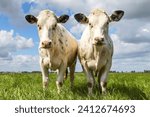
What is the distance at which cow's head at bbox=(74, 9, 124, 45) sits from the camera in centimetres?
1077

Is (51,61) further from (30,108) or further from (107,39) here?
(30,108)

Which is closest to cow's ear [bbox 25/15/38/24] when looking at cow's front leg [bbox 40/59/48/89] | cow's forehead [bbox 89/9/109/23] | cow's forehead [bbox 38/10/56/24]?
cow's forehead [bbox 38/10/56/24]

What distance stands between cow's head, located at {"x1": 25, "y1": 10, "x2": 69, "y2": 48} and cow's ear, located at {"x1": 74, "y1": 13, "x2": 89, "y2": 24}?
1.23 feet

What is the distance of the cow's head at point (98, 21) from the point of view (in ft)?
35.3

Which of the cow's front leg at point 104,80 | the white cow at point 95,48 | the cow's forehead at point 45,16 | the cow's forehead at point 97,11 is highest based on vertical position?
the cow's forehead at point 97,11

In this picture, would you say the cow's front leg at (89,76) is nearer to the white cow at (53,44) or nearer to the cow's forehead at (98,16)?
the white cow at (53,44)

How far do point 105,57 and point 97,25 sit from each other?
1172 mm

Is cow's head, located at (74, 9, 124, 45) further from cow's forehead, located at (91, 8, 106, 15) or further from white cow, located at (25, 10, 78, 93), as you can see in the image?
white cow, located at (25, 10, 78, 93)

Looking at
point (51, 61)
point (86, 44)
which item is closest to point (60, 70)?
point (51, 61)

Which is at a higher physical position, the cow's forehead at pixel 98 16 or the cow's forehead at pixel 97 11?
the cow's forehead at pixel 97 11

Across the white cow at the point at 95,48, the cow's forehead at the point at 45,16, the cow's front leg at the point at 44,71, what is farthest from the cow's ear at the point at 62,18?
the cow's front leg at the point at 44,71

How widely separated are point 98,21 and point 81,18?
0.77m

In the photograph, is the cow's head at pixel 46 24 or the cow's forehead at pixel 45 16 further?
the cow's forehead at pixel 45 16

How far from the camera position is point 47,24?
37.8 ft
